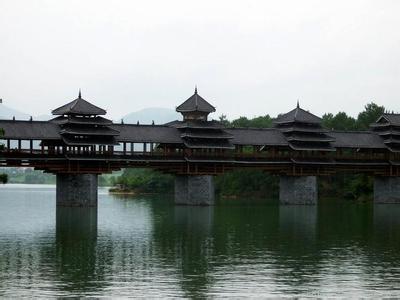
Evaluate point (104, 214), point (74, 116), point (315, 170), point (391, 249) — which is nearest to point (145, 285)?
point (391, 249)

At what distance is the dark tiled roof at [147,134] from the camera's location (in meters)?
70.7

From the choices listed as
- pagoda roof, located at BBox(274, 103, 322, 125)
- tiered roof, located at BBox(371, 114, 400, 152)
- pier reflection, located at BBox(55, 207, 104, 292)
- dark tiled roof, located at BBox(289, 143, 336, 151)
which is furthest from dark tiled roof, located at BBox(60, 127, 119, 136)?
tiered roof, located at BBox(371, 114, 400, 152)

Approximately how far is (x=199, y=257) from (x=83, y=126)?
121ft

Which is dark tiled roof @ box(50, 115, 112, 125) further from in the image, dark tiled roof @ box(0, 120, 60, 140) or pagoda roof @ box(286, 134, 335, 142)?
pagoda roof @ box(286, 134, 335, 142)

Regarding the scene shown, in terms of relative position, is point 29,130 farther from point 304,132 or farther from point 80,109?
point 304,132

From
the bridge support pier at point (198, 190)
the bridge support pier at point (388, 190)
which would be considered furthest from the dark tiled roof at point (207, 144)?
the bridge support pier at point (388, 190)

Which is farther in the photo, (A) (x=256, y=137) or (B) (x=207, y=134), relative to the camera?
(A) (x=256, y=137)

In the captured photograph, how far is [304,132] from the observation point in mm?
78188

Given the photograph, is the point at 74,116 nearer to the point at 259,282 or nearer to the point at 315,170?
the point at 315,170

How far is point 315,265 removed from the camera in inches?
1186

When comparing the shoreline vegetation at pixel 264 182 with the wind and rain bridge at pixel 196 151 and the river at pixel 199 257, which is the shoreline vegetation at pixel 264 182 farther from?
the river at pixel 199 257

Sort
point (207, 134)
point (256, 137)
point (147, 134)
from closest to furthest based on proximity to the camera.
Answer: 1. point (147, 134)
2. point (207, 134)
3. point (256, 137)

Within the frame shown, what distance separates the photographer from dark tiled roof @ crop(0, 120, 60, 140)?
212 feet

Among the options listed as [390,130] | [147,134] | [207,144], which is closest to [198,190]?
[207,144]
